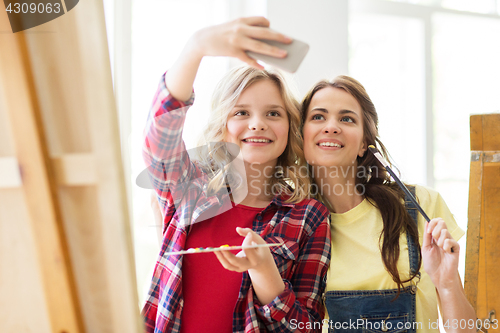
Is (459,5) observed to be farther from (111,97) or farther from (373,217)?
(111,97)

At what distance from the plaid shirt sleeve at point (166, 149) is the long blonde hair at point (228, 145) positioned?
12 centimetres

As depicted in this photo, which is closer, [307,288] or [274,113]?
[307,288]

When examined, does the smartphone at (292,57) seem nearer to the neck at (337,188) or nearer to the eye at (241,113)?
the eye at (241,113)

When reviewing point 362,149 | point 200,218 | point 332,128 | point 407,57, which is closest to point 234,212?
point 200,218

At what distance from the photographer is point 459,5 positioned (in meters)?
2.38

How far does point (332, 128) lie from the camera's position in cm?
103

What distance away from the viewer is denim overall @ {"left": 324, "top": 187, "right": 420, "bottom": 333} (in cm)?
93

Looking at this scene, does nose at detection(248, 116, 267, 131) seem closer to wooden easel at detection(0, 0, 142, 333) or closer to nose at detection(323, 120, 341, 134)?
nose at detection(323, 120, 341, 134)

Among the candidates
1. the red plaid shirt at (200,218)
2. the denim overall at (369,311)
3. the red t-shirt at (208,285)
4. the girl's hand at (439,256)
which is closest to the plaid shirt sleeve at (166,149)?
the red plaid shirt at (200,218)

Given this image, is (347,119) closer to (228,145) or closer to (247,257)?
(228,145)

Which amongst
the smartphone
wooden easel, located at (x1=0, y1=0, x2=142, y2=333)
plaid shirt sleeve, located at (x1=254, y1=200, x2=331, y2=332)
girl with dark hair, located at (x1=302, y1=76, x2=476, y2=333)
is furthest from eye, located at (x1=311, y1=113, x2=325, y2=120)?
wooden easel, located at (x1=0, y1=0, x2=142, y2=333)

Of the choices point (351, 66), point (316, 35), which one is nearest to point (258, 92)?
point (316, 35)

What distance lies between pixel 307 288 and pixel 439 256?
306mm

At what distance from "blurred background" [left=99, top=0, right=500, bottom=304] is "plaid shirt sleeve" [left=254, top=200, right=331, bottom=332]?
0.90 metres
